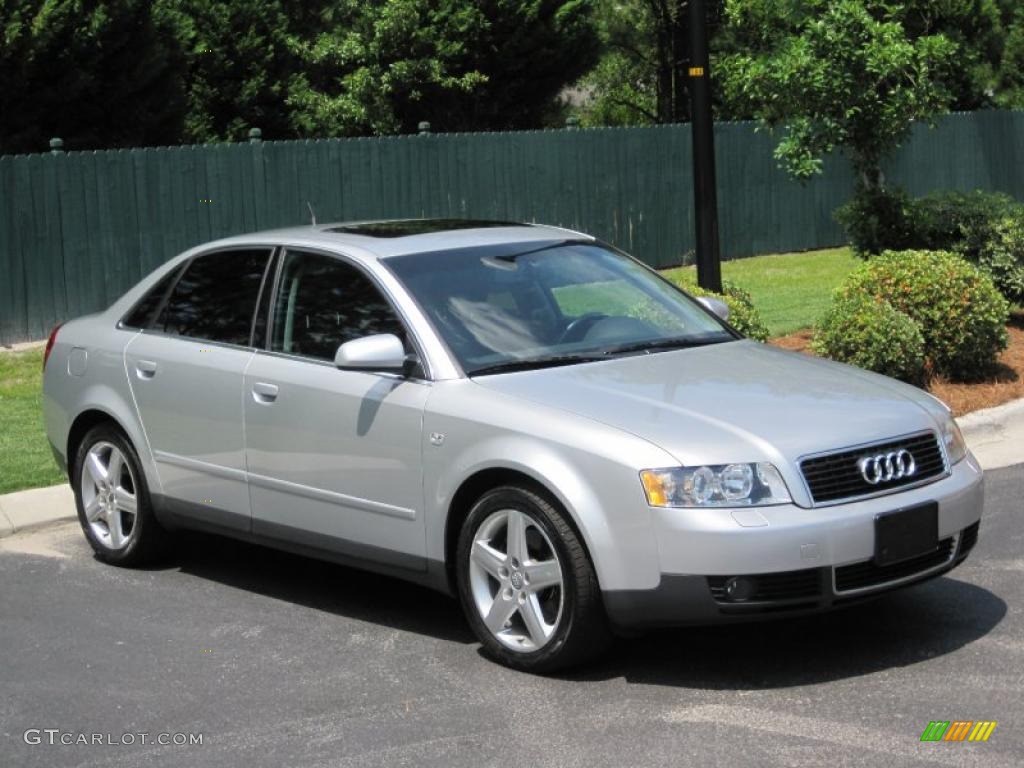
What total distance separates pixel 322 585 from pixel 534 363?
179 cm

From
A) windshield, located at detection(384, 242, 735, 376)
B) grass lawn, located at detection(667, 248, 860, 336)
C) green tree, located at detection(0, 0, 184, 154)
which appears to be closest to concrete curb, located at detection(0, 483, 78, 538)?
windshield, located at detection(384, 242, 735, 376)

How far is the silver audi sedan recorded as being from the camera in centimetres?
553

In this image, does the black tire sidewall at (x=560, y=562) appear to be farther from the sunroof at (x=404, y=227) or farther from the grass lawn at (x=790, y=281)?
the grass lawn at (x=790, y=281)

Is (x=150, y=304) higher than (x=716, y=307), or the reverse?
(x=150, y=304)

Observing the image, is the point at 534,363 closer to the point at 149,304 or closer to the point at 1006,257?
the point at 149,304

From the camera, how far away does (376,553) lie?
650 centimetres

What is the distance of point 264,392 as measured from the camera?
692cm

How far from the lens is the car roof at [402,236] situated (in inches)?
276

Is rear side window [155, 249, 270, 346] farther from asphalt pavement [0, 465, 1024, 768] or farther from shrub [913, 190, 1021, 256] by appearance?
shrub [913, 190, 1021, 256]

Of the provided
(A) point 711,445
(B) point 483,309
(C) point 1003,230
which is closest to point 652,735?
(A) point 711,445

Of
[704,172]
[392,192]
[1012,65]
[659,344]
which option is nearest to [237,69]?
[392,192]

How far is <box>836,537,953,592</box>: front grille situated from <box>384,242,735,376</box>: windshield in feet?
4.78

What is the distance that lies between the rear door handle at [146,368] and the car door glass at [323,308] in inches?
29.7

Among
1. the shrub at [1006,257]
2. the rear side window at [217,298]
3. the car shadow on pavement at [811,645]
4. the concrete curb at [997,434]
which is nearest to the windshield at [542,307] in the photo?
the rear side window at [217,298]
